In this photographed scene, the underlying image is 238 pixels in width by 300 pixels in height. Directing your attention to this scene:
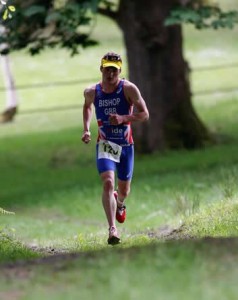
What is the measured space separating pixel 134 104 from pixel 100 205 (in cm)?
703

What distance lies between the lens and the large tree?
70.0 ft

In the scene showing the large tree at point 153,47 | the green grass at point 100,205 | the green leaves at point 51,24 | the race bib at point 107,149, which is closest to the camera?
the green grass at point 100,205

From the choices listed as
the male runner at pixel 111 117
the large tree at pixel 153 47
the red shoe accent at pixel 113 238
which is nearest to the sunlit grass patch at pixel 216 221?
the red shoe accent at pixel 113 238

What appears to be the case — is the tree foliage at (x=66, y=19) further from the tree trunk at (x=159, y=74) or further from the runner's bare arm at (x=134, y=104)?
the runner's bare arm at (x=134, y=104)

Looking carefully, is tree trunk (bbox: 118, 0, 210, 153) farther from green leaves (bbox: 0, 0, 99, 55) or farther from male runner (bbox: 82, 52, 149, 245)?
male runner (bbox: 82, 52, 149, 245)

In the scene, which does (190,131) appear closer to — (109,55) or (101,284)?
(109,55)

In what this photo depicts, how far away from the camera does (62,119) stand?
35.1 m

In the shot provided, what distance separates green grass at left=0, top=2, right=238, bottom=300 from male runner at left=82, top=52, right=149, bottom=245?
0.53 metres

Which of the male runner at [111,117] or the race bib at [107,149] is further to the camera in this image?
the race bib at [107,149]

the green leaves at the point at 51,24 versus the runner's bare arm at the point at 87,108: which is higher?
the runner's bare arm at the point at 87,108

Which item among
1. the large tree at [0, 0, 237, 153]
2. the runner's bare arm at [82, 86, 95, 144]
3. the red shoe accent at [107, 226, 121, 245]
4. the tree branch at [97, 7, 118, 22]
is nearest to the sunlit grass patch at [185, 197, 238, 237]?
the red shoe accent at [107, 226, 121, 245]

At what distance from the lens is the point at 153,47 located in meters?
22.4

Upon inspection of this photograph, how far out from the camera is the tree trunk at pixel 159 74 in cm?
2227

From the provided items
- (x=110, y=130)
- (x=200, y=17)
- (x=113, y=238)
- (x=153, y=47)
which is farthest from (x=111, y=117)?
(x=153, y=47)
